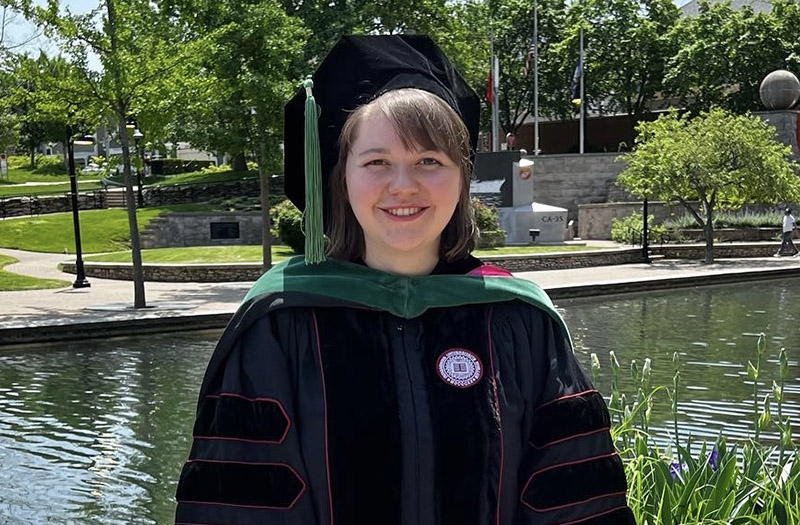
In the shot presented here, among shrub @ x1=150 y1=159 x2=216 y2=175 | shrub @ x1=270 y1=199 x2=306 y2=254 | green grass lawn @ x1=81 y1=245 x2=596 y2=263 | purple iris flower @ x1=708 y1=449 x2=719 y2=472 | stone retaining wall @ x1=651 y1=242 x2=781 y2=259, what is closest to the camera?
purple iris flower @ x1=708 y1=449 x2=719 y2=472

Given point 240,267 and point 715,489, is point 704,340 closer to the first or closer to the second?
point 715,489

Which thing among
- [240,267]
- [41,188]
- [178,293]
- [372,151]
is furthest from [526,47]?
[372,151]

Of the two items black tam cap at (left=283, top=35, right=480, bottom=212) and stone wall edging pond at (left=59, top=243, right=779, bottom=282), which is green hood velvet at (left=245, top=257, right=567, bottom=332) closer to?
black tam cap at (left=283, top=35, right=480, bottom=212)

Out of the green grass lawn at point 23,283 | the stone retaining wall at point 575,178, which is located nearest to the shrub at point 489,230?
the green grass lawn at point 23,283

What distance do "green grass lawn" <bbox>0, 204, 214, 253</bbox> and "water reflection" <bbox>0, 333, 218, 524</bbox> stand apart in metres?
17.9

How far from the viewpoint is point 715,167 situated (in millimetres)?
25172

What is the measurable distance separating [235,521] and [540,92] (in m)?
53.2

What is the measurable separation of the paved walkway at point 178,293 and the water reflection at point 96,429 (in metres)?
0.90

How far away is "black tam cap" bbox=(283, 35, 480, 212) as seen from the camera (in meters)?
2.32

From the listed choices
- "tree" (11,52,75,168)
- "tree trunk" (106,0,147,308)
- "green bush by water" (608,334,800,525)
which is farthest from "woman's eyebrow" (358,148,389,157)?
"tree" (11,52,75,168)

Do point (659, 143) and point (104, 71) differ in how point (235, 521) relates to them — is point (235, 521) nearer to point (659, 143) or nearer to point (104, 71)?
point (104, 71)

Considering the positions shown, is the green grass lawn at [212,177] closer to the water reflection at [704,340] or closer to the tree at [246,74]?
the tree at [246,74]

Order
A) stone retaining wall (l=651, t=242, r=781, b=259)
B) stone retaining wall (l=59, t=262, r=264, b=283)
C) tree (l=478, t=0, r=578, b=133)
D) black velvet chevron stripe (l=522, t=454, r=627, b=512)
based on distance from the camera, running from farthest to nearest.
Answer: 1. tree (l=478, t=0, r=578, b=133)
2. stone retaining wall (l=651, t=242, r=781, b=259)
3. stone retaining wall (l=59, t=262, r=264, b=283)
4. black velvet chevron stripe (l=522, t=454, r=627, b=512)

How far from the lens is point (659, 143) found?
26.6 meters
